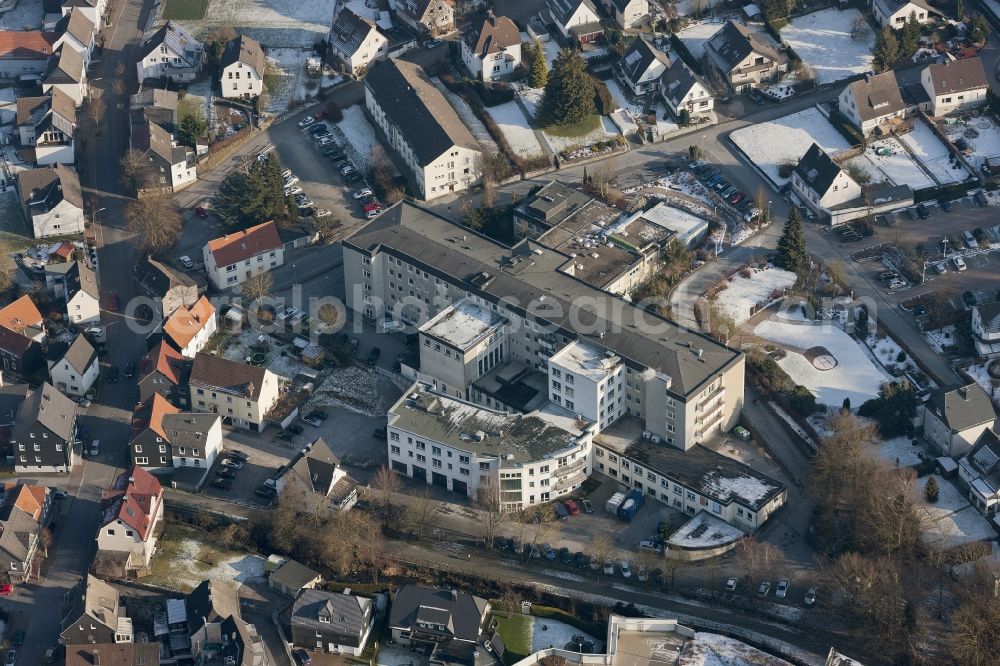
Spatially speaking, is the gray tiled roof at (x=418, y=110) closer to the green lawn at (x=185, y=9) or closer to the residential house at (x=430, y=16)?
the residential house at (x=430, y=16)

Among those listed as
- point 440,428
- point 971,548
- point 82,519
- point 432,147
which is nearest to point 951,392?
point 971,548

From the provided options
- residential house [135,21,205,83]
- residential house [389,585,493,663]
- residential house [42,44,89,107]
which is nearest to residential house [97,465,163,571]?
residential house [389,585,493,663]

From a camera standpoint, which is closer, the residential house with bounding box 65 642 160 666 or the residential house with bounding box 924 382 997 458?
the residential house with bounding box 65 642 160 666

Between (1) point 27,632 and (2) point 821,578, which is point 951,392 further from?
(1) point 27,632

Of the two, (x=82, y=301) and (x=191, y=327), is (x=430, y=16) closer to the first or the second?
(x=191, y=327)

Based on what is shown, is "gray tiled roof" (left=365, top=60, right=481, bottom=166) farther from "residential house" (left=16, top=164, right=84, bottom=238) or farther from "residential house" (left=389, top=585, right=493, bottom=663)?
"residential house" (left=389, top=585, right=493, bottom=663)

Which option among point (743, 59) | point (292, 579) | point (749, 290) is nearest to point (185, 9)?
point (743, 59)
